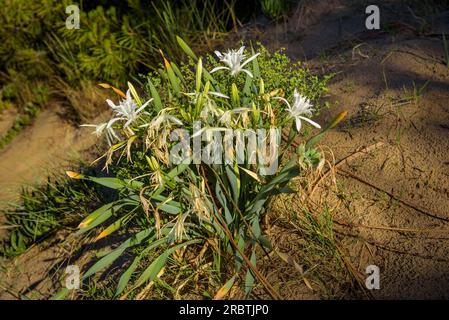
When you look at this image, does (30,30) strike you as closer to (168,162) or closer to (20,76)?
(20,76)

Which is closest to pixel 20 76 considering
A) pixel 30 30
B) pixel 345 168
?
pixel 30 30

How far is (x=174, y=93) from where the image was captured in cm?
246

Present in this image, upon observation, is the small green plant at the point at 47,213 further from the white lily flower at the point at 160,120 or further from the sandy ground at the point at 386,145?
the white lily flower at the point at 160,120

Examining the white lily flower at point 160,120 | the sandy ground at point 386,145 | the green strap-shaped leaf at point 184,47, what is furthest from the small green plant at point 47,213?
the white lily flower at point 160,120

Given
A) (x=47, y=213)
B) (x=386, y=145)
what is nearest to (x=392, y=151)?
(x=386, y=145)

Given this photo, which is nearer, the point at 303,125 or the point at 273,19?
the point at 303,125

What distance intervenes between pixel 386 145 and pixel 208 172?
3.28 feet

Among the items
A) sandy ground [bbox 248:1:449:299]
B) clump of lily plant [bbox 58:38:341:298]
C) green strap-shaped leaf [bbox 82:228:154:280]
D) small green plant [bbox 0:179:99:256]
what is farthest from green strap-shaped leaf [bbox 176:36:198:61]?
small green plant [bbox 0:179:99:256]

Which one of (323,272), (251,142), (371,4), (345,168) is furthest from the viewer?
(371,4)

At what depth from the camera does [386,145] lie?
2801mm

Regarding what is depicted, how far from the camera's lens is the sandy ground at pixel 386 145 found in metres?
2.35

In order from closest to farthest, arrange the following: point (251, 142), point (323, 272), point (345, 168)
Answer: point (251, 142) → point (323, 272) → point (345, 168)
